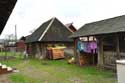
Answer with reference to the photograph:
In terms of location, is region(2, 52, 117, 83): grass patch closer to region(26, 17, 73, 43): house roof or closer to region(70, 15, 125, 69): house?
region(70, 15, 125, 69): house

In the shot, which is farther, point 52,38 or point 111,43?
point 52,38

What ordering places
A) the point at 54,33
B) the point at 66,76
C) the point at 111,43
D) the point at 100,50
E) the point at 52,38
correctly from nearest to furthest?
the point at 66,76, the point at 111,43, the point at 100,50, the point at 52,38, the point at 54,33

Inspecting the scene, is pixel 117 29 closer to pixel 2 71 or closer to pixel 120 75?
pixel 2 71

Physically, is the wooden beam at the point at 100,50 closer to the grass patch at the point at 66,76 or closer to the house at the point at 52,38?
the grass patch at the point at 66,76

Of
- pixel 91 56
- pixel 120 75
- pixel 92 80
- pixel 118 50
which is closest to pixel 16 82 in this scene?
pixel 92 80

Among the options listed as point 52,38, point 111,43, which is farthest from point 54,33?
point 111,43

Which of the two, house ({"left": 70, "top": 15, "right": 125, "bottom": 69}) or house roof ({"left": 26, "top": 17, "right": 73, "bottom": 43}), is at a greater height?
house roof ({"left": 26, "top": 17, "right": 73, "bottom": 43})

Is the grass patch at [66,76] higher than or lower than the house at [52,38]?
lower

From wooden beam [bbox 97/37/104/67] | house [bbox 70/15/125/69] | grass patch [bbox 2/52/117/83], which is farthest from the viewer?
wooden beam [bbox 97/37/104/67]

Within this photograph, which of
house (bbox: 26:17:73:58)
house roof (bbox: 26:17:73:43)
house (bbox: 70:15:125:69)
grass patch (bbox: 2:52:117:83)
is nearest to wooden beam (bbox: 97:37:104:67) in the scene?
house (bbox: 70:15:125:69)

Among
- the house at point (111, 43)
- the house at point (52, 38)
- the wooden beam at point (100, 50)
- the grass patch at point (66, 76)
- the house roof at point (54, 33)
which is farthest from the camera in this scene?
the house roof at point (54, 33)

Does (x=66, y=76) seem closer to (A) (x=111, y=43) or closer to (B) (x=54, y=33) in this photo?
(A) (x=111, y=43)

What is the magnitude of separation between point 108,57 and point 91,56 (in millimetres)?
4338

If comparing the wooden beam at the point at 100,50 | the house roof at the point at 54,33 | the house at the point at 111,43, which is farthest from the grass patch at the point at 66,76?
the house roof at the point at 54,33
